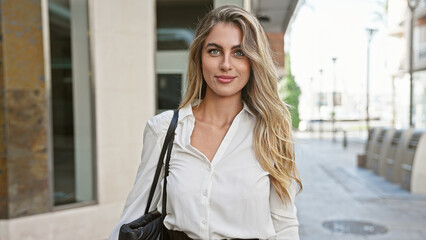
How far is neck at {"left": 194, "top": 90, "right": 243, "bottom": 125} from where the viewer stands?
2037 mm

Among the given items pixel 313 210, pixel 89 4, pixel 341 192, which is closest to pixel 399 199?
pixel 341 192

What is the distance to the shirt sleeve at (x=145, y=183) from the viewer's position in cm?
194

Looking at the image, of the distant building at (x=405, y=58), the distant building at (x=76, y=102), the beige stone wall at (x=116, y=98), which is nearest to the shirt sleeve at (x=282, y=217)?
the distant building at (x=76, y=102)

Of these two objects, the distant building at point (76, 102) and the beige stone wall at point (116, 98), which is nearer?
the distant building at point (76, 102)

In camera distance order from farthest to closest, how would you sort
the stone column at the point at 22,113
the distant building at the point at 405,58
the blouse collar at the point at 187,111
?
the distant building at the point at 405,58, the stone column at the point at 22,113, the blouse collar at the point at 187,111

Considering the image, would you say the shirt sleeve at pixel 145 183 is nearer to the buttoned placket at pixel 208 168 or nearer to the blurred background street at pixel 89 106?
the buttoned placket at pixel 208 168

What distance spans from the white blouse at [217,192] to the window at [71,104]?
4155mm

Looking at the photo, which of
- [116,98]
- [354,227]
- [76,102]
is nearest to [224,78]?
[116,98]

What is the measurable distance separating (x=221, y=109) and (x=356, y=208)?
7008 millimetres

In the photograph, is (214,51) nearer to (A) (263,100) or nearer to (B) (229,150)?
(A) (263,100)

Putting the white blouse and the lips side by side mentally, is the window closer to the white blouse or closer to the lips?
the white blouse

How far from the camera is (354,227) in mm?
6844

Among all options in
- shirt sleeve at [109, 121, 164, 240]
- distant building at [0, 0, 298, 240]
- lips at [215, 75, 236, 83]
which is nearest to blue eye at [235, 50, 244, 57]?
lips at [215, 75, 236, 83]

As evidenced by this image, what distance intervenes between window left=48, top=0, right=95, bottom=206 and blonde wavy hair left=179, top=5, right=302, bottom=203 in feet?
14.0
